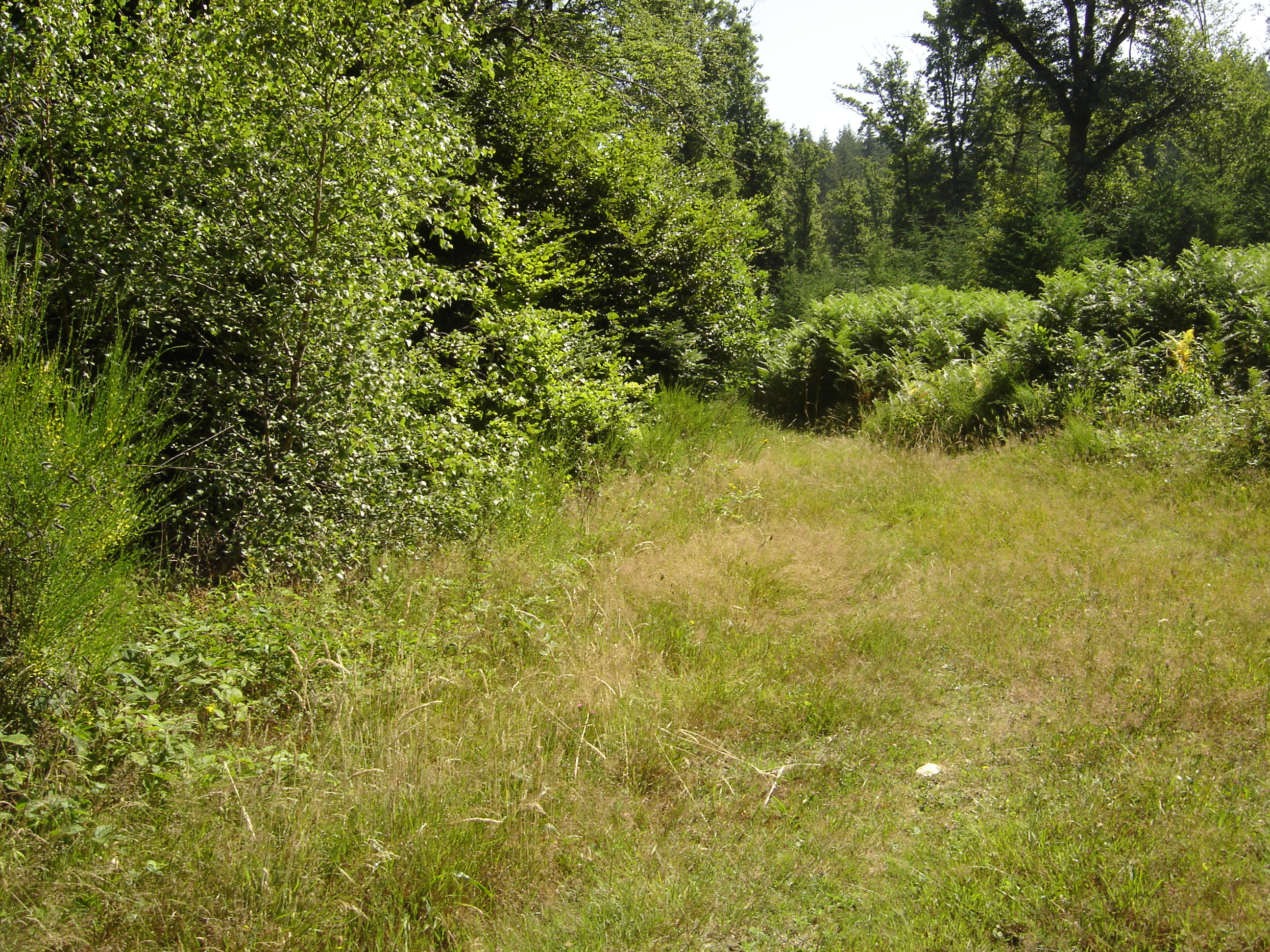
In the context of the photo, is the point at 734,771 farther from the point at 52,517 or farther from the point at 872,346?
the point at 872,346

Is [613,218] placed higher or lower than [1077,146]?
lower

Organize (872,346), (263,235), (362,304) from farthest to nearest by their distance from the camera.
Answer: (872,346) → (362,304) → (263,235)

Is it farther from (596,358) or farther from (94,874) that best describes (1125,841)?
(596,358)

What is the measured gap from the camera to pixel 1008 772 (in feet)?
11.8

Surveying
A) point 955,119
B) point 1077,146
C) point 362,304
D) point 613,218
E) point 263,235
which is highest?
point 955,119

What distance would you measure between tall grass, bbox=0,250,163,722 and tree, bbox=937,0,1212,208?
102ft

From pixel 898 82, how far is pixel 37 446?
4959cm

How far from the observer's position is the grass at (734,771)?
2.67 metres

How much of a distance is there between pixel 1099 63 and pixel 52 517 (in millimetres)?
34492

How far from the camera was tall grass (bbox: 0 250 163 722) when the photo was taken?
311 cm

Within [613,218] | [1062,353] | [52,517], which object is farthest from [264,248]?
[1062,353]

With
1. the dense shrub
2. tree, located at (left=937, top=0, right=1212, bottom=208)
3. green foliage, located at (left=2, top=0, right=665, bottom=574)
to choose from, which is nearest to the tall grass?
green foliage, located at (left=2, top=0, right=665, bottom=574)

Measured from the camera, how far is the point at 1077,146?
1139 inches

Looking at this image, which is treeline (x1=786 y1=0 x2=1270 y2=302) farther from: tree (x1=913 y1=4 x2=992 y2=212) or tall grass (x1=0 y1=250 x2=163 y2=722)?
tall grass (x1=0 y1=250 x2=163 y2=722)
